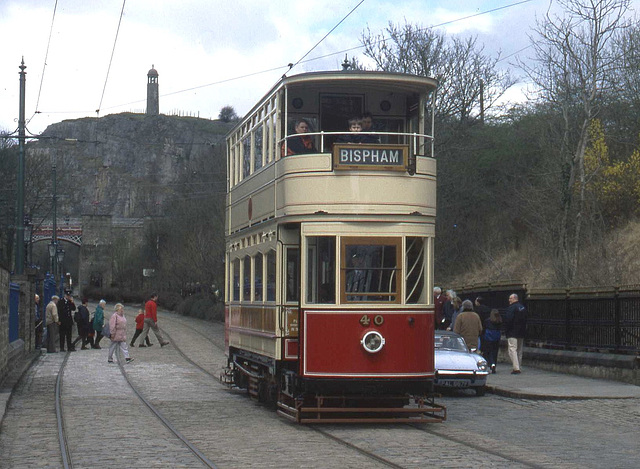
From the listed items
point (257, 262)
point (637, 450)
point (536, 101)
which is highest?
point (536, 101)

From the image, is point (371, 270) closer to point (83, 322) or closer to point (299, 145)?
point (299, 145)

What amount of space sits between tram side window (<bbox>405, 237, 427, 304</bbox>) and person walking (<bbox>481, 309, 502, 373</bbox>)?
8.19m

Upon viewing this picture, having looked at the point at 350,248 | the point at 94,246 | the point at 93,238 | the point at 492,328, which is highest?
the point at 93,238

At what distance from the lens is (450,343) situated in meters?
20.0

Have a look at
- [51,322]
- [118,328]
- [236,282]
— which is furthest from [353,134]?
[51,322]

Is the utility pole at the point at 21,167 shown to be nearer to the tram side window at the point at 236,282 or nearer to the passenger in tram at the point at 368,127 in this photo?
the tram side window at the point at 236,282

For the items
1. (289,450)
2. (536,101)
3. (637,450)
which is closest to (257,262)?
(289,450)

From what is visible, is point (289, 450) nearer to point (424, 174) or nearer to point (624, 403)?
point (424, 174)

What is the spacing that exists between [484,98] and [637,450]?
31.0 metres

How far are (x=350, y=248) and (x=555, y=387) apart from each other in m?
6.96

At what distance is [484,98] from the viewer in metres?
42.0

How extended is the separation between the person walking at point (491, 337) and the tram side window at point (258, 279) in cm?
714

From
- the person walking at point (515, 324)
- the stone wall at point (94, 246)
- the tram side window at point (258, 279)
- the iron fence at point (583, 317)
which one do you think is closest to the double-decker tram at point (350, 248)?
the tram side window at point (258, 279)

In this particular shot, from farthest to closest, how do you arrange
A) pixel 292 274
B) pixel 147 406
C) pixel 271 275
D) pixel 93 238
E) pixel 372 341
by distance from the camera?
pixel 93 238, pixel 147 406, pixel 271 275, pixel 292 274, pixel 372 341
